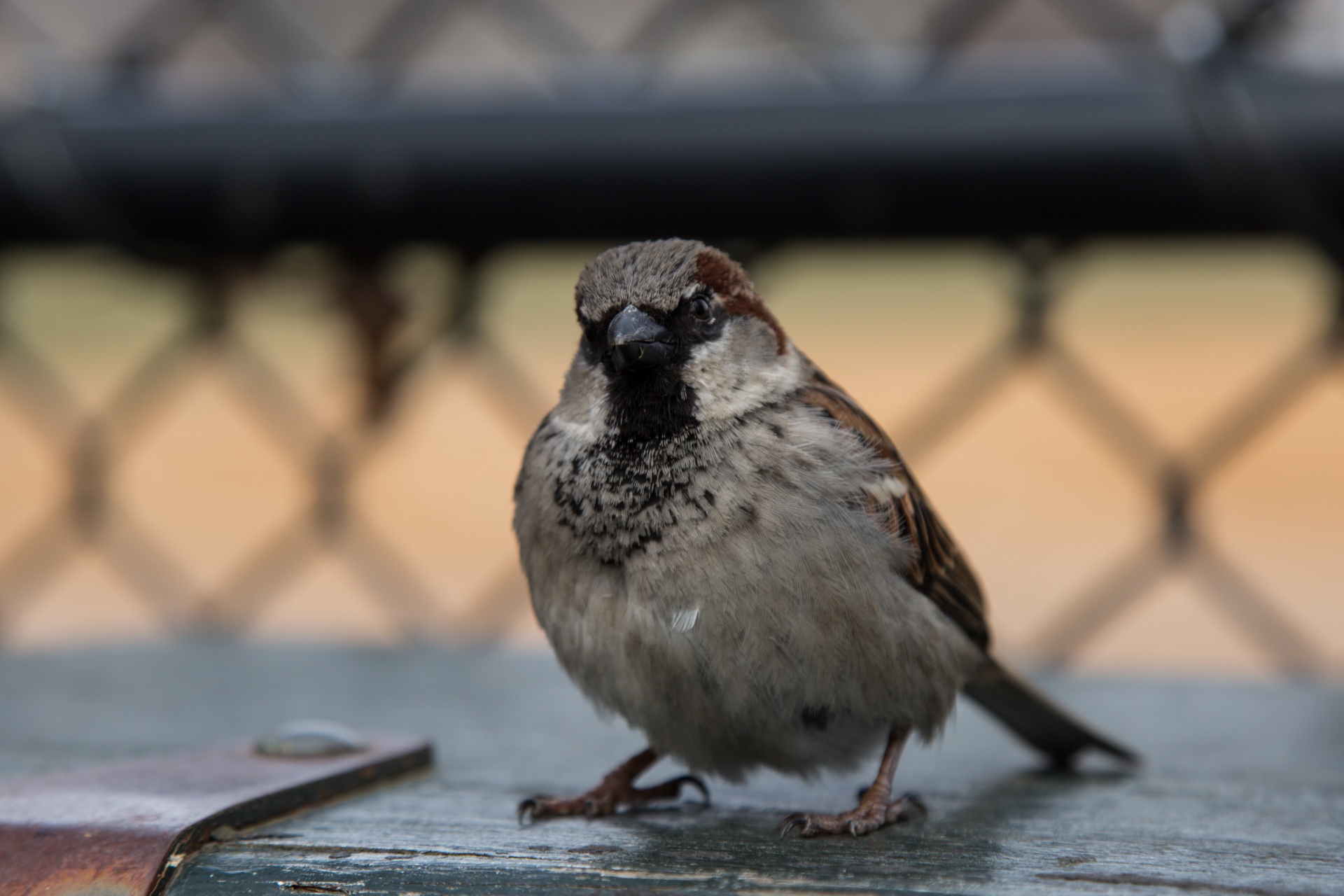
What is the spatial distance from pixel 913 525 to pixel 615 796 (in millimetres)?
377

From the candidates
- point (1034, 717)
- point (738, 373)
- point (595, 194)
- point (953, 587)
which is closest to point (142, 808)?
point (738, 373)

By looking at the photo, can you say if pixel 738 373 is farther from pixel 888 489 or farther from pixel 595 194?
pixel 595 194

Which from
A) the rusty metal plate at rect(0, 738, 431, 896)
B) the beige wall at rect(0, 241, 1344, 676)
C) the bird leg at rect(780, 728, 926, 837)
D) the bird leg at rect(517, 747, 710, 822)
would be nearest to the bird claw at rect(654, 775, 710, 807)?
the bird leg at rect(517, 747, 710, 822)

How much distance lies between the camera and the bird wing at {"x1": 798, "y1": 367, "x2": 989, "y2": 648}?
1368mm

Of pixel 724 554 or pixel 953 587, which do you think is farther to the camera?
pixel 953 587

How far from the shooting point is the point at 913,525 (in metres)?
1.40

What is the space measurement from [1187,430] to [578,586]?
15.2 ft

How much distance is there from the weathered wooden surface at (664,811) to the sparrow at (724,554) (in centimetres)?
7

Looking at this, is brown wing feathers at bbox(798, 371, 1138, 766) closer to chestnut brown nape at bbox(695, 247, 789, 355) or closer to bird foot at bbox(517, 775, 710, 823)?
chestnut brown nape at bbox(695, 247, 789, 355)

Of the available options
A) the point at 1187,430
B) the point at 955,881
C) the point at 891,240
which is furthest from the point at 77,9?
the point at 1187,430

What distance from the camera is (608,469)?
134cm

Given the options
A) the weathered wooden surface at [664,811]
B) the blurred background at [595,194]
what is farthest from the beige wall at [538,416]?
the weathered wooden surface at [664,811]

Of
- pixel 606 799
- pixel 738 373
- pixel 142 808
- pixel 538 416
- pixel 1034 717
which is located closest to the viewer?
pixel 142 808

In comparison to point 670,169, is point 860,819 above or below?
below
